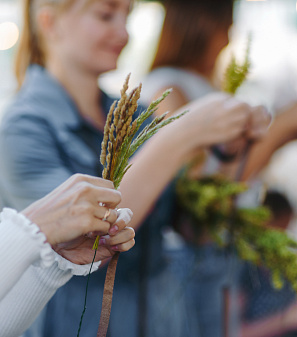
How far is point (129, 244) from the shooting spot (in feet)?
1.33

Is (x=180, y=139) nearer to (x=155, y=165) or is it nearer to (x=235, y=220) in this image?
(x=155, y=165)

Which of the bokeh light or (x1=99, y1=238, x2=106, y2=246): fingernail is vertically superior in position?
(x1=99, y1=238, x2=106, y2=246): fingernail

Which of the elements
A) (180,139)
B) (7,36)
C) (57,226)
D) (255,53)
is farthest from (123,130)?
(255,53)

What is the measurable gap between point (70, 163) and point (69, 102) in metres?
0.15

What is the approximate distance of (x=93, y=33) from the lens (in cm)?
75

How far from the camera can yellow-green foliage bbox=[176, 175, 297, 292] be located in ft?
2.42

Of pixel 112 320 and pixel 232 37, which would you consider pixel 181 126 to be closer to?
pixel 112 320

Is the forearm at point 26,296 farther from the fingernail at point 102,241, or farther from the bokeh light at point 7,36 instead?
the bokeh light at point 7,36

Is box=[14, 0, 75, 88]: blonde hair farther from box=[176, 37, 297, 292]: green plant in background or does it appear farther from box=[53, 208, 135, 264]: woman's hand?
box=[53, 208, 135, 264]: woman's hand

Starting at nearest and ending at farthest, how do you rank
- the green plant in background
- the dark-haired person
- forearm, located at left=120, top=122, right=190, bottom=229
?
1. forearm, located at left=120, top=122, right=190, bottom=229
2. the green plant in background
3. the dark-haired person

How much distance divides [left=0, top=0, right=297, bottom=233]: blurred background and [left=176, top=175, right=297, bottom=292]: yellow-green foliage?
198 millimetres

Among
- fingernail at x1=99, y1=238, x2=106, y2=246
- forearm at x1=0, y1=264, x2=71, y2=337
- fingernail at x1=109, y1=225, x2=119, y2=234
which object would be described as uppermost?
fingernail at x1=109, y1=225, x2=119, y2=234

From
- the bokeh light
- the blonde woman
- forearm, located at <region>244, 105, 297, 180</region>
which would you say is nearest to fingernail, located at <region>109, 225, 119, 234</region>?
the blonde woman

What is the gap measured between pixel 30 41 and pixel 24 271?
2.18 ft
